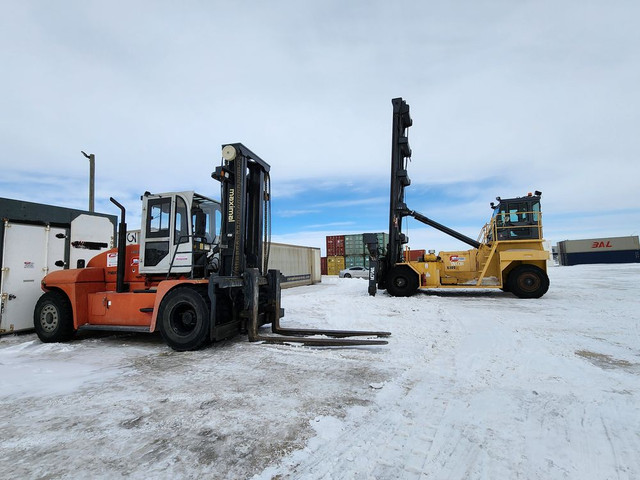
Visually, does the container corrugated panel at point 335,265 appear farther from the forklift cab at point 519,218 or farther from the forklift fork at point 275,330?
the forklift fork at point 275,330

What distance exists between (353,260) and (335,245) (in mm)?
2610

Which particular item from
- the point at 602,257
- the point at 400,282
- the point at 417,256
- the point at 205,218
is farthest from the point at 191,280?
the point at 602,257

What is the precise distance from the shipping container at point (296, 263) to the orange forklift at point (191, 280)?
11588mm

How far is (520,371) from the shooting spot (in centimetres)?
424

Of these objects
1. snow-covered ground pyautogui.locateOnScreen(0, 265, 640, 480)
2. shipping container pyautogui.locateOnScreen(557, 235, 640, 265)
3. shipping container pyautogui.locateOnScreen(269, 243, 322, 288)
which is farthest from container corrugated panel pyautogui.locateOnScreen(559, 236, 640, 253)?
snow-covered ground pyautogui.locateOnScreen(0, 265, 640, 480)

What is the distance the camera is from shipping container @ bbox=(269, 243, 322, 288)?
19844 mm

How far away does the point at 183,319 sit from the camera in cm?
577

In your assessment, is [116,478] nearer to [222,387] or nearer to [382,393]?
[222,387]

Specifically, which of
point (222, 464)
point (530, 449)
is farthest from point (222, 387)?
point (530, 449)

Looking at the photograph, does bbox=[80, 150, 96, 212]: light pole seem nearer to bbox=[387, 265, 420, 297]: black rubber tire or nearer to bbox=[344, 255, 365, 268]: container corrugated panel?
bbox=[387, 265, 420, 297]: black rubber tire

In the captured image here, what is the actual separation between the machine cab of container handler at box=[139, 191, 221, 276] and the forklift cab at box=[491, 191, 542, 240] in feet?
37.1

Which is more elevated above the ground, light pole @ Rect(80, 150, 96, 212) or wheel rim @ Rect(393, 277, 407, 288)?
light pole @ Rect(80, 150, 96, 212)

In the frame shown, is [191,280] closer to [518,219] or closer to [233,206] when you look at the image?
[233,206]

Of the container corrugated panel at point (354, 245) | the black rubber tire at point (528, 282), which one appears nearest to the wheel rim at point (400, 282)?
the black rubber tire at point (528, 282)
